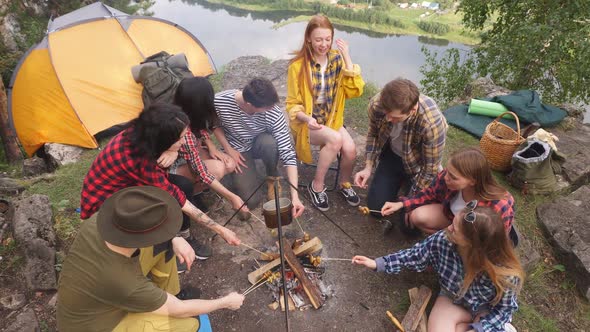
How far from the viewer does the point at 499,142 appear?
4.14m

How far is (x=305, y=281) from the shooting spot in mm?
2809

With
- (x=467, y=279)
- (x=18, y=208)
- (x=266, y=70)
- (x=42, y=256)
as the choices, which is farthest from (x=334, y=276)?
(x=266, y=70)

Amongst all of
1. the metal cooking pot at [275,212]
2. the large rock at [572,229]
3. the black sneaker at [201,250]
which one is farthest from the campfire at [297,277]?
the large rock at [572,229]

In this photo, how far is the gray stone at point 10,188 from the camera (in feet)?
13.4

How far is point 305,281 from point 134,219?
63.2 inches

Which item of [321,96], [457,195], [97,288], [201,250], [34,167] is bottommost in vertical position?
[34,167]

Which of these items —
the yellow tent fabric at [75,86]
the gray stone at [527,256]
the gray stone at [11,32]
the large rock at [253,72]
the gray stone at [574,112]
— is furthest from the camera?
the gray stone at [11,32]

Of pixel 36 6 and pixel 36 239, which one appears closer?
pixel 36 239

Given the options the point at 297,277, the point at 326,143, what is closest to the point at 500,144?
the point at 326,143

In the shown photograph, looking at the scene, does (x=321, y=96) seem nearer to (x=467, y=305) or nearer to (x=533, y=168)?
(x=467, y=305)

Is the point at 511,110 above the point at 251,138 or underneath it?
underneath

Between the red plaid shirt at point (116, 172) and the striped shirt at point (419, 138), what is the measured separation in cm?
188

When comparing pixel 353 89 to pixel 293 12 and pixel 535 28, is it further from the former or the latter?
pixel 293 12

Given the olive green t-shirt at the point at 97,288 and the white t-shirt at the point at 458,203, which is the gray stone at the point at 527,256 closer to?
the white t-shirt at the point at 458,203
